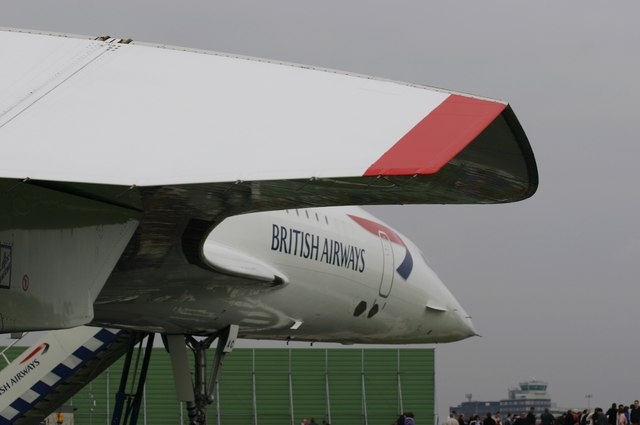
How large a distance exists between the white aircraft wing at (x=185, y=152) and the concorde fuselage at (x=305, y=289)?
260cm

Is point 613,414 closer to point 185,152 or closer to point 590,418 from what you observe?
point 590,418

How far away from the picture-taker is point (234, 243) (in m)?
16.7

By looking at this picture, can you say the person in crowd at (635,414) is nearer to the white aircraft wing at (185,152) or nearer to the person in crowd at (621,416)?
the person in crowd at (621,416)

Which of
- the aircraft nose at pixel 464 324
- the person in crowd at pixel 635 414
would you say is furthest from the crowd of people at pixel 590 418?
the aircraft nose at pixel 464 324

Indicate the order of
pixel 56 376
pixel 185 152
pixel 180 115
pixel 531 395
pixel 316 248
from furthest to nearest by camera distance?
pixel 531 395, pixel 56 376, pixel 316 248, pixel 180 115, pixel 185 152

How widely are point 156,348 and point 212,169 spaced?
103ft

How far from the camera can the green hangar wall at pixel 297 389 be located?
38.5m

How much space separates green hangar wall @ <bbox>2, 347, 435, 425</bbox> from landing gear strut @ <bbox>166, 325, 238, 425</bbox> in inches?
764

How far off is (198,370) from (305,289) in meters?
2.10

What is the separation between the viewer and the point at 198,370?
749 inches

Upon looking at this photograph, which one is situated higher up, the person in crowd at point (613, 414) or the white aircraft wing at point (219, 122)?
the white aircraft wing at point (219, 122)

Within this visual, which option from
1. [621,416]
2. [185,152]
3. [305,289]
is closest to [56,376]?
[305,289]

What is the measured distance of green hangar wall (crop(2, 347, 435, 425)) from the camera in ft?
126

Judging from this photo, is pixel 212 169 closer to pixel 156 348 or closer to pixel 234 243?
pixel 234 243
